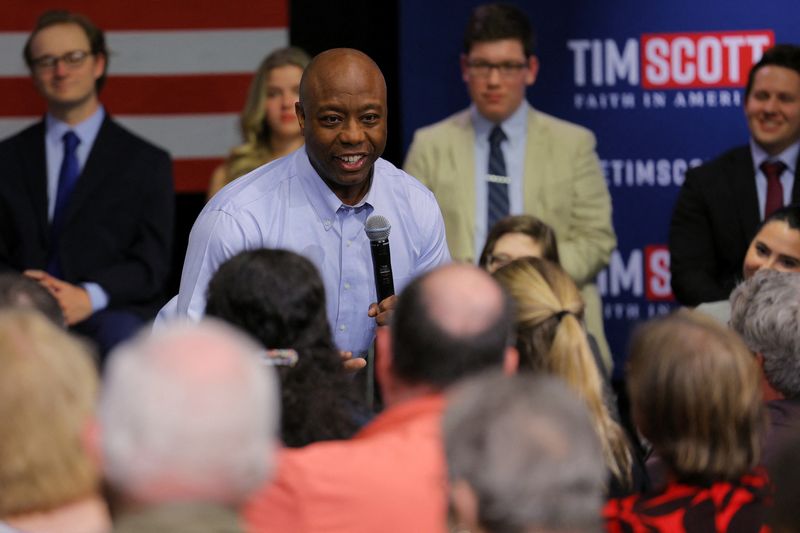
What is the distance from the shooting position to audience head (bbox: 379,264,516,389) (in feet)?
7.07

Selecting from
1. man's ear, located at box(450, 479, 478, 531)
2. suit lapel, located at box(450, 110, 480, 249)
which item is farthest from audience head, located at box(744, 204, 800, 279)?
man's ear, located at box(450, 479, 478, 531)

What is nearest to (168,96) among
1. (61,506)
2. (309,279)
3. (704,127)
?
(704,127)

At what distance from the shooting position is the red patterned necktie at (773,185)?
5.18 m

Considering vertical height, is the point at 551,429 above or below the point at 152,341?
below

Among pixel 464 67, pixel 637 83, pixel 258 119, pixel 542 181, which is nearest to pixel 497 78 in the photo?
pixel 464 67

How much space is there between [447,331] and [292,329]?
1.25ft

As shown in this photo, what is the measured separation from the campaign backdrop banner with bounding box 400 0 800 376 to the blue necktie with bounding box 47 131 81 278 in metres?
1.41

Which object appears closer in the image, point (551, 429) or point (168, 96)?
point (551, 429)

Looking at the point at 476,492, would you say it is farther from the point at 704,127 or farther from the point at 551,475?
the point at 704,127

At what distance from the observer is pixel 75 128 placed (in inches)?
210

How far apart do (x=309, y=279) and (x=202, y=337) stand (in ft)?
2.88

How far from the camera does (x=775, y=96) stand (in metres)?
5.16

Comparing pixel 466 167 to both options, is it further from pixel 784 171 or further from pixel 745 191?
pixel 784 171

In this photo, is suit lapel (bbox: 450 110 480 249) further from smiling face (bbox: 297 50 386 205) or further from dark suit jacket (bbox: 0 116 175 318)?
smiling face (bbox: 297 50 386 205)
